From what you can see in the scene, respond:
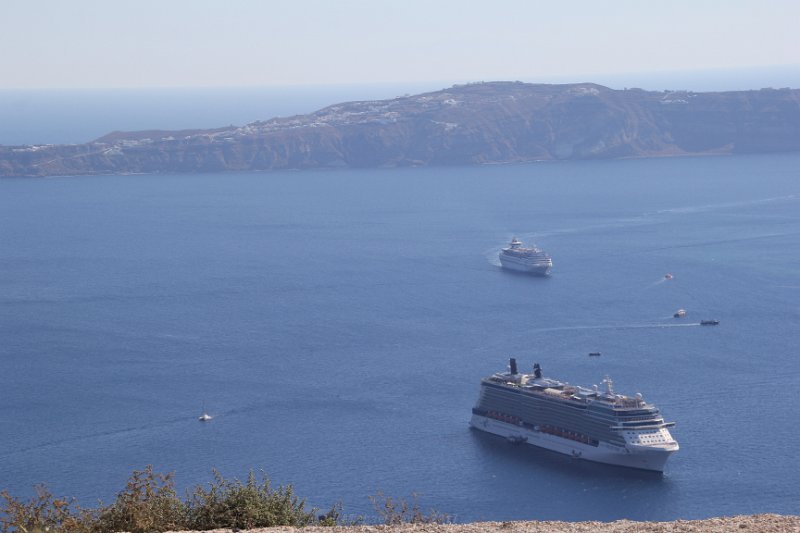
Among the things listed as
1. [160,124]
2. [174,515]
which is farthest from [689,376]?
[160,124]

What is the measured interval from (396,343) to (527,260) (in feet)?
50.6

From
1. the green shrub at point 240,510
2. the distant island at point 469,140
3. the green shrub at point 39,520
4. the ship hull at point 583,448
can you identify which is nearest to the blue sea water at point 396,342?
the ship hull at point 583,448

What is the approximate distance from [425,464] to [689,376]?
10.0 meters

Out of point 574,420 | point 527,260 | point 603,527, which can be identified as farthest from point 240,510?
point 527,260

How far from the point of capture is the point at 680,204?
75812 millimetres

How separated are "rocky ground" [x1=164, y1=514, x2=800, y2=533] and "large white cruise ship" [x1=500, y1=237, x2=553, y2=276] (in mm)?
43297

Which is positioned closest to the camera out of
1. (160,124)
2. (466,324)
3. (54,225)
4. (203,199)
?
(466,324)

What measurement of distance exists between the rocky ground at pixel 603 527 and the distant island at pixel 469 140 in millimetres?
95905

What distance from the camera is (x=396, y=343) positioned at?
39.3 metres

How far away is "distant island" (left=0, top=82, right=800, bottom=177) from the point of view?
10681 centimetres

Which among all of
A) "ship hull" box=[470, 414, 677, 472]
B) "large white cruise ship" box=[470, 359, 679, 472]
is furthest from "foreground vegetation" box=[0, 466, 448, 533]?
"large white cruise ship" box=[470, 359, 679, 472]

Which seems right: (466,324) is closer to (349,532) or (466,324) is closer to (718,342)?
(718,342)

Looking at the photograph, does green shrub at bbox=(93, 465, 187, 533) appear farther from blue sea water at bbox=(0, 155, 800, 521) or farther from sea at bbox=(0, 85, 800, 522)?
blue sea water at bbox=(0, 155, 800, 521)

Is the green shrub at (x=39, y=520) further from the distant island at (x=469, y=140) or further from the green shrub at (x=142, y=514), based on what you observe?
the distant island at (x=469, y=140)
